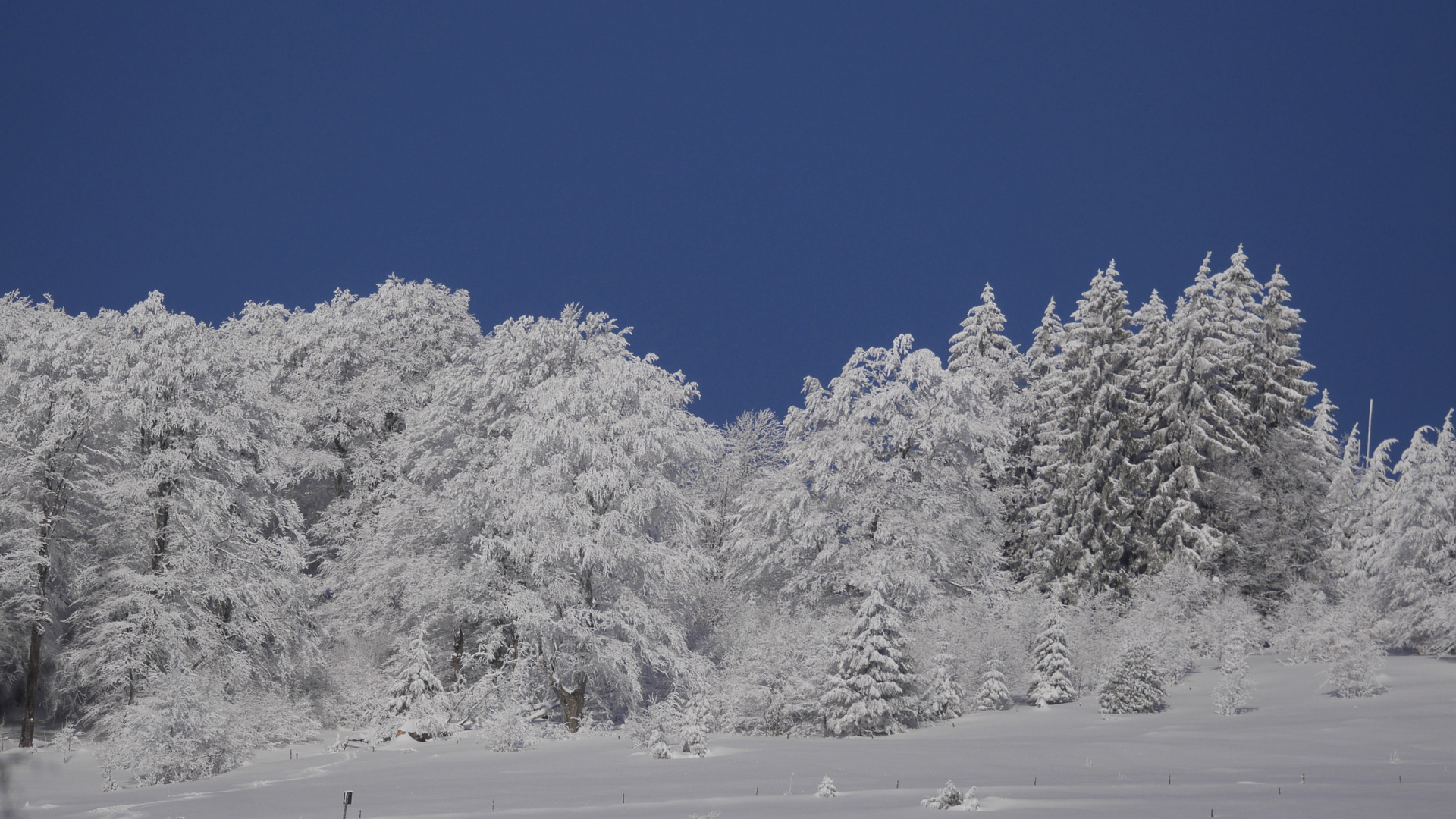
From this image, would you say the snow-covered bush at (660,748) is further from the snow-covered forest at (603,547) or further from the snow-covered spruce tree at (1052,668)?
the snow-covered spruce tree at (1052,668)

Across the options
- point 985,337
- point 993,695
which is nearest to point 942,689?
point 993,695

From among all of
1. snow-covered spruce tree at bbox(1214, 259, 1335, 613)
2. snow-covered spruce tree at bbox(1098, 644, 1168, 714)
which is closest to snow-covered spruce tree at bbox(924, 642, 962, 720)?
snow-covered spruce tree at bbox(1098, 644, 1168, 714)

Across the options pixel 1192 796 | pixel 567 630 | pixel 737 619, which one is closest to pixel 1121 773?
pixel 1192 796

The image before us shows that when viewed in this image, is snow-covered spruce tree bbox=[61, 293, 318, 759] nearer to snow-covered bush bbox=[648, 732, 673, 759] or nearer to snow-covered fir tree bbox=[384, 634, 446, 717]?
snow-covered fir tree bbox=[384, 634, 446, 717]

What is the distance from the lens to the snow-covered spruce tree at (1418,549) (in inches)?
1151

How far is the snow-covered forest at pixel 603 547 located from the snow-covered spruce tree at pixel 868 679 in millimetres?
89

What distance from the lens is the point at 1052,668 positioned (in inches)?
1144

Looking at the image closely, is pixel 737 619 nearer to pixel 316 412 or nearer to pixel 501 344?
pixel 501 344

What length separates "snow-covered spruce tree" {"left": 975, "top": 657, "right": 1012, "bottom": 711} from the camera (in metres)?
29.0

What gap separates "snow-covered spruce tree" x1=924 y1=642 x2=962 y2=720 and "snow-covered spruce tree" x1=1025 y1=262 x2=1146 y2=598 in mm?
11518

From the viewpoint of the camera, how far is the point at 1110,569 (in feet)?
127

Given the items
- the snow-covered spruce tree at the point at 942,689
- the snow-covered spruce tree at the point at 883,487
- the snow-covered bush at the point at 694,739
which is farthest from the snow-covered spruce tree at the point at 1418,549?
the snow-covered bush at the point at 694,739

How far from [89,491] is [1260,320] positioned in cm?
3737

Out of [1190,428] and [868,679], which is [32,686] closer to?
[868,679]
